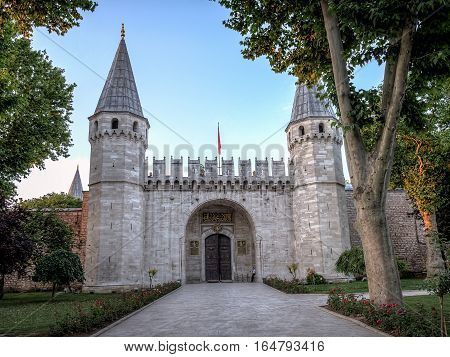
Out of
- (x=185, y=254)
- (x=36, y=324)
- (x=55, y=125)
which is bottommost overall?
(x=36, y=324)

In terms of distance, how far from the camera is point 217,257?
2556 cm

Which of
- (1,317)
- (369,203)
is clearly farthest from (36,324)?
(369,203)

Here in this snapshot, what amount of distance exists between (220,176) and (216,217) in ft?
10.5

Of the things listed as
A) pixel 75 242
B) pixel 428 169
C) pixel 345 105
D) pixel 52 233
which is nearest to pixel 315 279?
pixel 428 169

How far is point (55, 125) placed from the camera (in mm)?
16844

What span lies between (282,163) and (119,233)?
1109 centimetres

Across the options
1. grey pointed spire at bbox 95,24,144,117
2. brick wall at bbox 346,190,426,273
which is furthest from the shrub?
grey pointed spire at bbox 95,24,144,117

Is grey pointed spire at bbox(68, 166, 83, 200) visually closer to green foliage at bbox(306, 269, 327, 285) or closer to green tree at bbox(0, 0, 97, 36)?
green foliage at bbox(306, 269, 327, 285)

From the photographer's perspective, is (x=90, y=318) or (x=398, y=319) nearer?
(x=398, y=319)

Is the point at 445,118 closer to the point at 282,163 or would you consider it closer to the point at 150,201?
the point at 282,163

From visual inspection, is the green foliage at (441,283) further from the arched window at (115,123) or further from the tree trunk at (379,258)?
the arched window at (115,123)

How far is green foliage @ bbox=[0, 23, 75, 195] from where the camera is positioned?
1462 centimetres

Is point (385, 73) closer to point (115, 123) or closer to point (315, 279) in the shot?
point (315, 279)

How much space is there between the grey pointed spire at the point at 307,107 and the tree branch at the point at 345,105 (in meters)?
15.7
